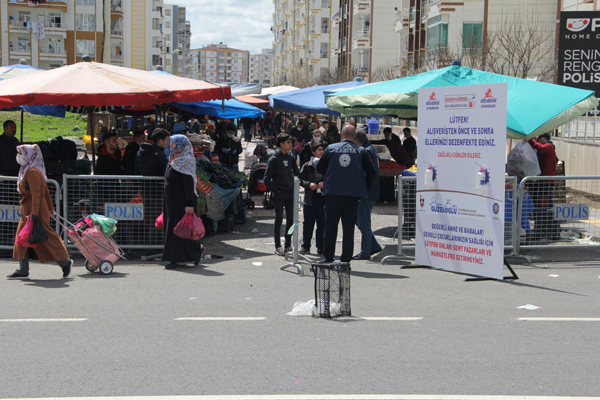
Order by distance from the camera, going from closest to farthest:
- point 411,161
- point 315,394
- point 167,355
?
point 315,394, point 167,355, point 411,161

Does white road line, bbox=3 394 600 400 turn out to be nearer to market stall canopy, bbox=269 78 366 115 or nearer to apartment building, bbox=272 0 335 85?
market stall canopy, bbox=269 78 366 115

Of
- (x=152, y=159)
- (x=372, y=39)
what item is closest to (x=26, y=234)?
(x=152, y=159)

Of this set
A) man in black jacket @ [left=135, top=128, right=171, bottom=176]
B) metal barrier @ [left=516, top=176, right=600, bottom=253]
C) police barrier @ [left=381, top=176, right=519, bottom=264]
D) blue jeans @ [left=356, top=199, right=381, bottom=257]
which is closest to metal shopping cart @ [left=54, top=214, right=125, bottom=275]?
man in black jacket @ [left=135, top=128, right=171, bottom=176]

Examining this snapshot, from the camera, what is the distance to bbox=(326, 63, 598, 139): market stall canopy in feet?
33.0

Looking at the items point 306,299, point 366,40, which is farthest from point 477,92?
point 366,40

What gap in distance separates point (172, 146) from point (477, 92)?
3.97 metres

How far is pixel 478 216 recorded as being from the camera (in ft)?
26.7

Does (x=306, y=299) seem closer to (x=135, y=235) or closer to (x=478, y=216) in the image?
(x=478, y=216)

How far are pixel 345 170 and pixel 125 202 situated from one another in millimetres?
3499

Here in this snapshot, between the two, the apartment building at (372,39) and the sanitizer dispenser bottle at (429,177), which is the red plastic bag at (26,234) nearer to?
the sanitizer dispenser bottle at (429,177)

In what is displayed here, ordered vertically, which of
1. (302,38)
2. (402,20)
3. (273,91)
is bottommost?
(273,91)

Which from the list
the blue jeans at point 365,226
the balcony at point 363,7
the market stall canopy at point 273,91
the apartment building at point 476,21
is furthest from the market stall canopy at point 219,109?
the balcony at point 363,7

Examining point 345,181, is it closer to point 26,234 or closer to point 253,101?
point 26,234

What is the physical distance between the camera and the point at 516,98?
1048cm
